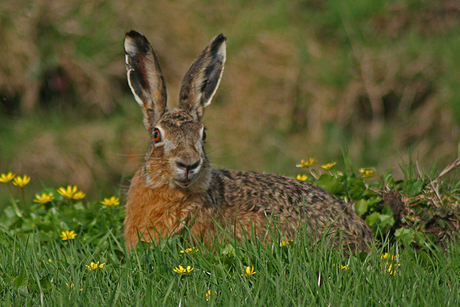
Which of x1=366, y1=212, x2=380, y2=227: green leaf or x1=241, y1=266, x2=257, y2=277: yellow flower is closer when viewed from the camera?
x1=241, y1=266, x2=257, y2=277: yellow flower

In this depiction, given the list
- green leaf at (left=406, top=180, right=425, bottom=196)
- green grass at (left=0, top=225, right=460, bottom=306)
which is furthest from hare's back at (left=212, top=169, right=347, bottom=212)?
green grass at (left=0, top=225, right=460, bottom=306)

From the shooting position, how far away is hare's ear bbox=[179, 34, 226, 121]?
14.5 feet

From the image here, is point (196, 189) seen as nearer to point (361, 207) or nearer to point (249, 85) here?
point (361, 207)

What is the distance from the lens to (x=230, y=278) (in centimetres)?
326

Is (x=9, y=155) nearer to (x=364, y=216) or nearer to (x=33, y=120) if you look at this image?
(x=33, y=120)

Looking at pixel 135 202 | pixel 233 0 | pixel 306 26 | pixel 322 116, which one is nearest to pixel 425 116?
pixel 322 116

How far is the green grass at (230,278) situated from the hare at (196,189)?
0.32 m

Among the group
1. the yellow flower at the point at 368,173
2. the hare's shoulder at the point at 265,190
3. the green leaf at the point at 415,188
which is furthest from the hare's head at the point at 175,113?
the green leaf at the point at 415,188

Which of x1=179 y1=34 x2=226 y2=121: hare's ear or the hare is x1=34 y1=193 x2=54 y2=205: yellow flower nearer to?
the hare

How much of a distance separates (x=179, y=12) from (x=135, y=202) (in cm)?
572

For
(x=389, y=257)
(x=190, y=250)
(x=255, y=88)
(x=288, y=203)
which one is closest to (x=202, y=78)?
(x=288, y=203)

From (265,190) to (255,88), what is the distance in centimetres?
423

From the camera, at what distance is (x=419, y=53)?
27.1 ft

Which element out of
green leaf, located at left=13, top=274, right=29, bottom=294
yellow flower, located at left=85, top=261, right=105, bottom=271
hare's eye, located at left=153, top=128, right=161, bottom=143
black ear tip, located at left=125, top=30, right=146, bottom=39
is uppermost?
black ear tip, located at left=125, top=30, right=146, bottom=39
